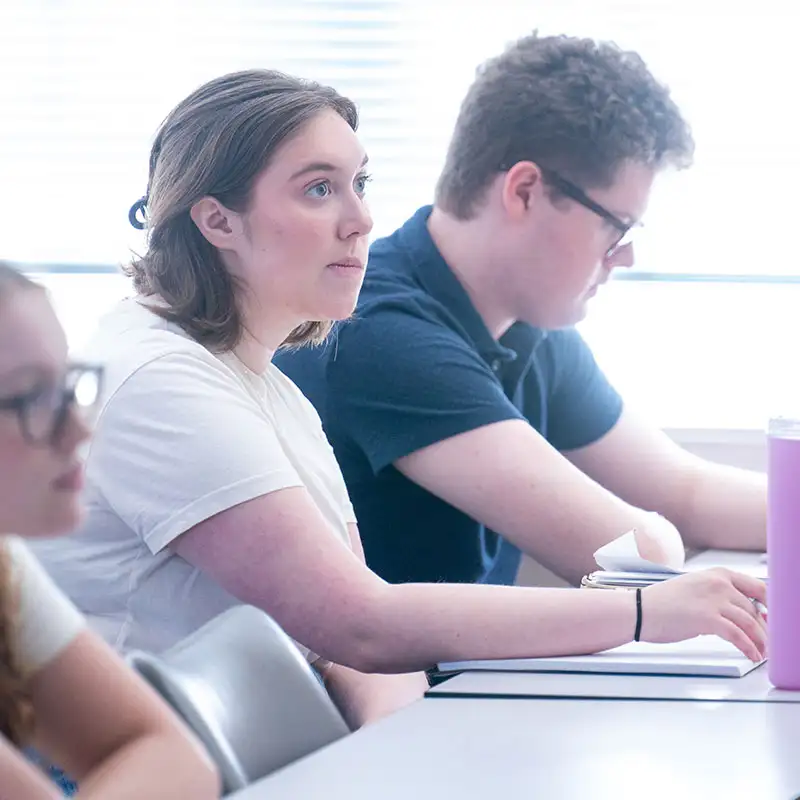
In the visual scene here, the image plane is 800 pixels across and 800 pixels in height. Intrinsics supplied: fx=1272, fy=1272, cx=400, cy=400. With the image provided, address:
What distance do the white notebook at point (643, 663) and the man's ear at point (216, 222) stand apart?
520 mm

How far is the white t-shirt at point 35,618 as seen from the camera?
1.61ft

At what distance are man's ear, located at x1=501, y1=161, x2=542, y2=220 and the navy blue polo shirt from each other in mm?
120

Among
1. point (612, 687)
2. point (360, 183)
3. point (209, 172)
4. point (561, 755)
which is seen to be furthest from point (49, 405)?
point (360, 183)

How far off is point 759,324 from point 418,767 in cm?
Result: 188

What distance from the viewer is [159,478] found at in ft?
3.89

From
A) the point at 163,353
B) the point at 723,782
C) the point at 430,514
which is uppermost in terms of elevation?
the point at 163,353

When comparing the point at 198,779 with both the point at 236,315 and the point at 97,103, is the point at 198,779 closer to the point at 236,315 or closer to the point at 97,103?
the point at 236,315

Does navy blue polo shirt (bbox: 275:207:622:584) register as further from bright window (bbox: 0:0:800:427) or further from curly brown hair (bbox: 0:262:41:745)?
curly brown hair (bbox: 0:262:41:745)

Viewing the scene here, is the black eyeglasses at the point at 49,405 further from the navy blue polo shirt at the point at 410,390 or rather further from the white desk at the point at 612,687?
the navy blue polo shirt at the point at 410,390

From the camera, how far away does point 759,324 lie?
2.51 m

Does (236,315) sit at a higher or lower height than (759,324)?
higher

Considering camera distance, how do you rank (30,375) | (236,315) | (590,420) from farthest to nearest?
1. (590,420)
2. (236,315)
3. (30,375)

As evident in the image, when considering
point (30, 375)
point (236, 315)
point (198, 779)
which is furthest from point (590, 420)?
point (30, 375)

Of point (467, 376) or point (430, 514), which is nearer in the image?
point (467, 376)
